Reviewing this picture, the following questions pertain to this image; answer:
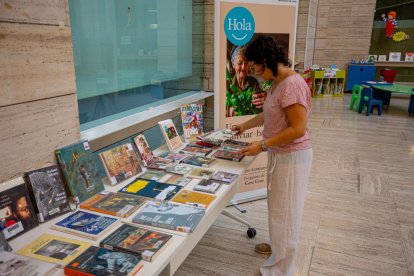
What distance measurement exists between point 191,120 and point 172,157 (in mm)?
541

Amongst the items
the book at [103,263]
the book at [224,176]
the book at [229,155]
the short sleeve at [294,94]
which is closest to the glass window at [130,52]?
the book at [229,155]

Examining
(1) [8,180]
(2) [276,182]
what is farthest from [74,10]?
(2) [276,182]

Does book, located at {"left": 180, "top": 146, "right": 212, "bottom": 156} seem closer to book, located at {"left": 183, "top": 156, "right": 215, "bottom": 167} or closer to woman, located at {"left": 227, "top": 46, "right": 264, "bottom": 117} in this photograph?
book, located at {"left": 183, "top": 156, "right": 215, "bottom": 167}

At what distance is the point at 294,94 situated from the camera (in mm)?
1961

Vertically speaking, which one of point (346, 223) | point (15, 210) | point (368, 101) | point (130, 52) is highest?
point (130, 52)

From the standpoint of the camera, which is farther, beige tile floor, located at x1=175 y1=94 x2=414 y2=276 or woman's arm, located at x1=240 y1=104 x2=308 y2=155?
beige tile floor, located at x1=175 y1=94 x2=414 y2=276

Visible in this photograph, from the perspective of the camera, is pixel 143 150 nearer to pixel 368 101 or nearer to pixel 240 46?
pixel 240 46

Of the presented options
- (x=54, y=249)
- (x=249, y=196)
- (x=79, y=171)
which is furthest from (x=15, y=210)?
(x=249, y=196)

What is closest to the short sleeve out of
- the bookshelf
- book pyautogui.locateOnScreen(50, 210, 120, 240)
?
book pyautogui.locateOnScreen(50, 210, 120, 240)

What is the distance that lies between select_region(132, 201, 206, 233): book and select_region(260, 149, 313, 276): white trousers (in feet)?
2.29

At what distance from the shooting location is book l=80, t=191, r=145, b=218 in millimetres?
1739

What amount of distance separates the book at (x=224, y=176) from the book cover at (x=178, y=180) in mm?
177

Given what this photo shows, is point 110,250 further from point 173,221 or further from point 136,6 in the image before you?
point 136,6

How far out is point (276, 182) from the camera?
224 centimetres
